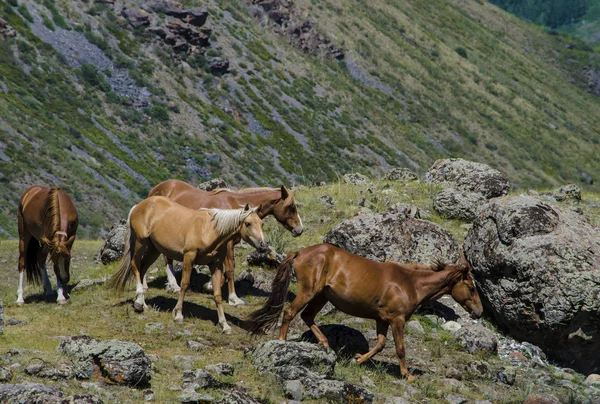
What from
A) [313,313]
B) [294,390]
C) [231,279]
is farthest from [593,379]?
[231,279]

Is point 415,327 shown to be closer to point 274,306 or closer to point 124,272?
point 274,306

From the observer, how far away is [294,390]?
10.1 meters

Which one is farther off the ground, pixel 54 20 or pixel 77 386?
pixel 77 386

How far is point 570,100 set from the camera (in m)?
152

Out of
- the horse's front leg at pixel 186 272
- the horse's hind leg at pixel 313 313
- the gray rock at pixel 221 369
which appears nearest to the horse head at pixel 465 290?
the horse's hind leg at pixel 313 313

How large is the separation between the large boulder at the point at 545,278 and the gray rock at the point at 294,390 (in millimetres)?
6137

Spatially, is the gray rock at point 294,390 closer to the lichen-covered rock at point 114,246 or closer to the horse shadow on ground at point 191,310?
the horse shadow on ground at point 191,310

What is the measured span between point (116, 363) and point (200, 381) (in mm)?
1179

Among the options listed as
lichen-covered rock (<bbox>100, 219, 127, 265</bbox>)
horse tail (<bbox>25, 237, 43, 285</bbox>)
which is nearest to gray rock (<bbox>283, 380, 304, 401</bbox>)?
horse tail (<bbox>25, 237, 43, 285</bbox>)

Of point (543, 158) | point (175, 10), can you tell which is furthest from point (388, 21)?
point (175, 10)

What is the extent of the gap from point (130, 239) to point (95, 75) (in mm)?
61591

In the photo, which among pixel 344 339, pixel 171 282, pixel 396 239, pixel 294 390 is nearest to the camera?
pixel 294 390

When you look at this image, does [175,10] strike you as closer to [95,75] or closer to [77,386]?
[95,75]

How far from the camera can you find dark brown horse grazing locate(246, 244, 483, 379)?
1205 cm
